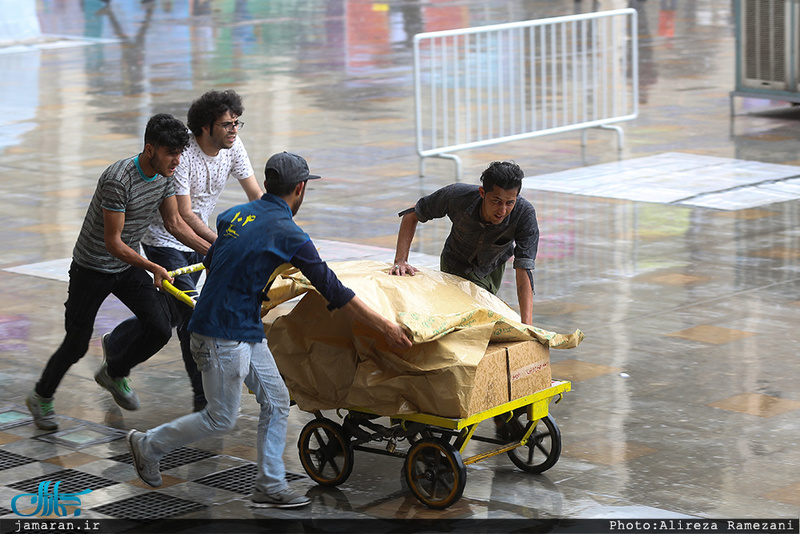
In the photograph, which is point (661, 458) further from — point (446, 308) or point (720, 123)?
point (720, 123)

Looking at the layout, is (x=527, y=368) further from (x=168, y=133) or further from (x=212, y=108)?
(x=212, y=108)

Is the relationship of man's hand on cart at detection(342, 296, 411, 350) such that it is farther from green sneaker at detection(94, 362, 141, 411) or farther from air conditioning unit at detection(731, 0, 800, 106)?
air conditioning unit at detection(731, 0, 800, 106)

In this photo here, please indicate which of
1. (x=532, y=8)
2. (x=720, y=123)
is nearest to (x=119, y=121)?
(x=720, y=123)

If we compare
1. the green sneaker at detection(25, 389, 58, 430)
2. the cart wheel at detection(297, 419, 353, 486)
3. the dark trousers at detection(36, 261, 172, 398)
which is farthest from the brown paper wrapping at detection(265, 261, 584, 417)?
the green sneaker at detection(25, 389, 58, 430)

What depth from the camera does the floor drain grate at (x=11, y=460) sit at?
6008mm

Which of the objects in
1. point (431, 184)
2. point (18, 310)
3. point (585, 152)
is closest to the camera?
Answer: point (18, 310)

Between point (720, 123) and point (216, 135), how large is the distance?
10128 millimetres

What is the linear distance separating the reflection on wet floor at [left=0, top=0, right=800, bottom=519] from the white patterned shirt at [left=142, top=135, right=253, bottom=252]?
3.13 feet

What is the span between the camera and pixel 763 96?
51.3 feet

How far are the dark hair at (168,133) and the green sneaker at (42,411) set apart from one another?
4.93ft

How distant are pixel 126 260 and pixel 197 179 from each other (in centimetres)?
73

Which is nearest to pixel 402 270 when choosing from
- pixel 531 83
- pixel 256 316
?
pixel 256 316

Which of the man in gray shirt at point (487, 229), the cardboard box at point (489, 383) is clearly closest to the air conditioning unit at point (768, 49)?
the man in gray shirt at point (487, 229)

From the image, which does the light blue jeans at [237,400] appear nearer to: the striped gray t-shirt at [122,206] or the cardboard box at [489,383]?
the cardboard box at [489,383]
